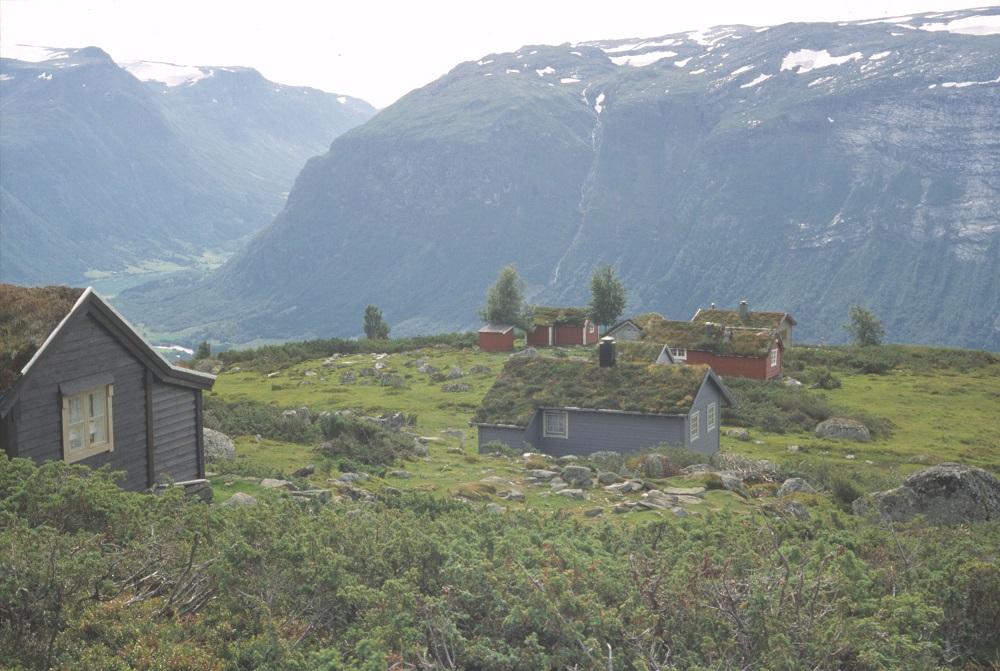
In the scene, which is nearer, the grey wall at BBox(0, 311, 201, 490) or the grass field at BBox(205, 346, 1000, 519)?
the grey wall at BBox(0, 311, 201, 490)

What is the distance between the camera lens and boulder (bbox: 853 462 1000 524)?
73.8 feet

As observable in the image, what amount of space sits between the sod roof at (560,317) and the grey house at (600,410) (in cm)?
4292

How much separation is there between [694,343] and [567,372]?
26.9 metres

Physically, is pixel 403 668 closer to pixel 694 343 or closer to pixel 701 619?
pixel 701 619

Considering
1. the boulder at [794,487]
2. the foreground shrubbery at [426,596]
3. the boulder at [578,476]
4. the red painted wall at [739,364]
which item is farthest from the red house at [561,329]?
the foreground shrubbery at [426,596]

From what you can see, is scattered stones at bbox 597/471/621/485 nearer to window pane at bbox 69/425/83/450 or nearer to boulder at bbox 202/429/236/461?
boulder at bbox 202/429/236/461

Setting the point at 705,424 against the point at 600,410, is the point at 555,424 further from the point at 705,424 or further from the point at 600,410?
the point at 705,424

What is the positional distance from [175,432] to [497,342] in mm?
57343

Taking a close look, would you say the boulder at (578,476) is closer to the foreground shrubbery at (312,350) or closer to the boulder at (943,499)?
the boulder at (943,499)

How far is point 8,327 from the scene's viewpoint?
1869 centimetres

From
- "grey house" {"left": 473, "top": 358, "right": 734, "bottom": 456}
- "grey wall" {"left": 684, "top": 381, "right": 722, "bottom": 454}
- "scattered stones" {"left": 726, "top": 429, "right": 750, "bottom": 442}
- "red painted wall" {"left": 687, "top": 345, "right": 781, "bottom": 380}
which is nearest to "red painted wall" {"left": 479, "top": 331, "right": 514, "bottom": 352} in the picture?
"red painted wall" {"left": 687, "top": 345, "right": 781, "bottom": 380}

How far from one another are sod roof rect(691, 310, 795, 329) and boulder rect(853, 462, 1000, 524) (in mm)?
43812

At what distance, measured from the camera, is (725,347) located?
64.8 metres

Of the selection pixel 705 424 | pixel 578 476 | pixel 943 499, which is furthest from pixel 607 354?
pixel 943 499
